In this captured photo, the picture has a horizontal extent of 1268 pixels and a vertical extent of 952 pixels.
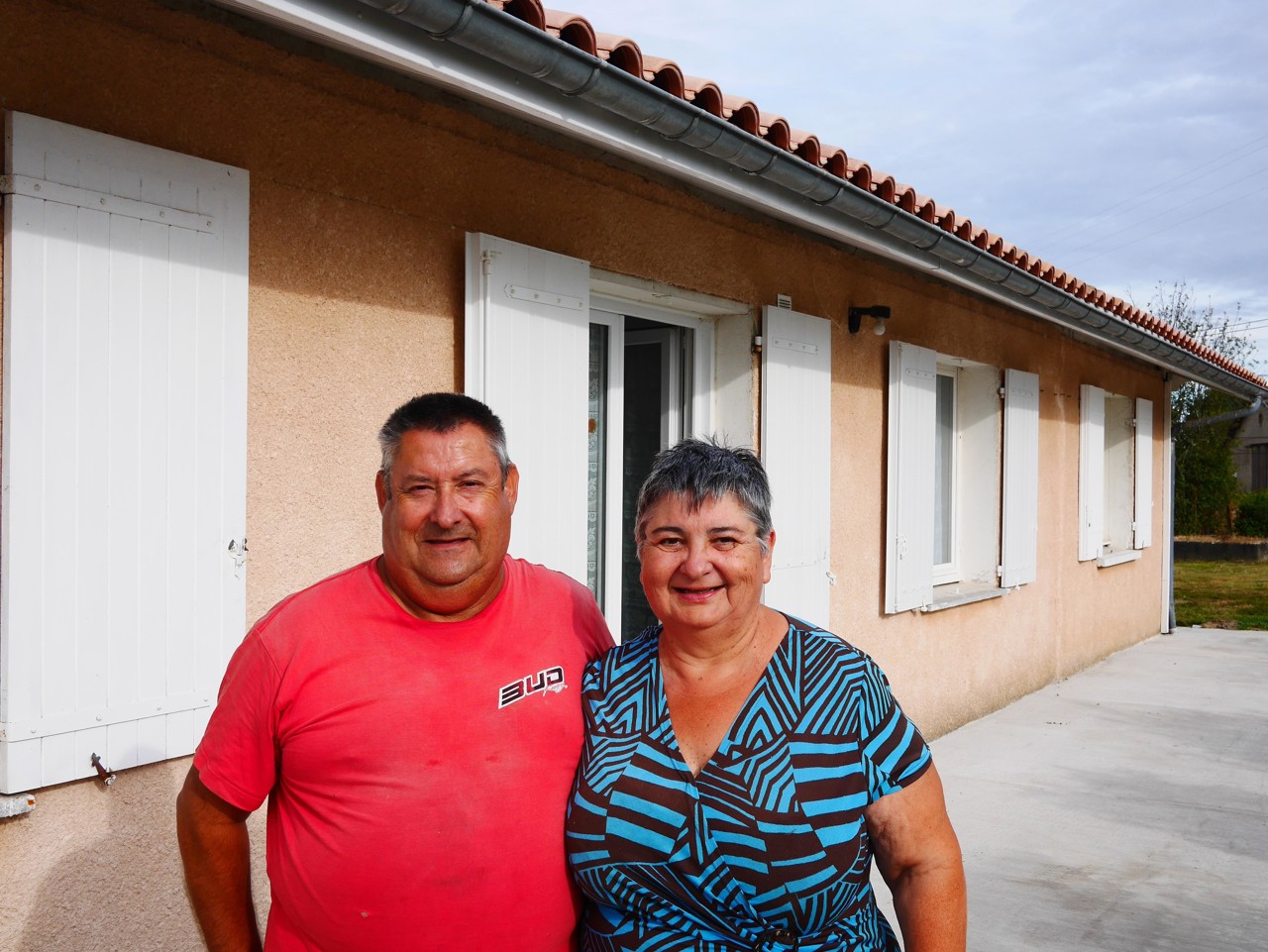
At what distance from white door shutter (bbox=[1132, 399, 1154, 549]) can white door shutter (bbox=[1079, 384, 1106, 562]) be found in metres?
1.44

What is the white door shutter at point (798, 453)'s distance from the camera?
497cm

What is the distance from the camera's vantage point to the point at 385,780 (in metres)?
1.80

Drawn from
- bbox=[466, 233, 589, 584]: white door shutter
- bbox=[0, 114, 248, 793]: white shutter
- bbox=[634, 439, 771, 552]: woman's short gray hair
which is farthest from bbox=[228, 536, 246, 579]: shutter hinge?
bbox=[634, 439, 771, 552]: woman's short gray hair

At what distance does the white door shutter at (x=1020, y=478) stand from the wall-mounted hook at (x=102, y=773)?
6.19 meters

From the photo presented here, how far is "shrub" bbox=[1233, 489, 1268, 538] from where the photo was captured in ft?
76.5

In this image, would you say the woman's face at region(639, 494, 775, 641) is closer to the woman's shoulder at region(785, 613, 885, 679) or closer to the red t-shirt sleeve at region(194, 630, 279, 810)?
the woman's shoulder at region(785, 613, 885, 679)

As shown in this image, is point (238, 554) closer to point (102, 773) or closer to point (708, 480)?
point (102, 773)

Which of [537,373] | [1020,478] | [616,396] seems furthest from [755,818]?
[1020,478]

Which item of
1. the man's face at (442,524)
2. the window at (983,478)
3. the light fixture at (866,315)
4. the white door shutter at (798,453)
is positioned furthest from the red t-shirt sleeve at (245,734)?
the window at (983,478)

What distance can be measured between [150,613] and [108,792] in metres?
0.45

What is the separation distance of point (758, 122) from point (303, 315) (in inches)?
68.8

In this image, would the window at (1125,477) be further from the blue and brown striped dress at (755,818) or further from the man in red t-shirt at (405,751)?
the man in red t-shirt at (405,751)

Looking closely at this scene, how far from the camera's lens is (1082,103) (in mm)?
55250

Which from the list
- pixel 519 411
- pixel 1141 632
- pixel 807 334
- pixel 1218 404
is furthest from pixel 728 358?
pixel 1218 404
